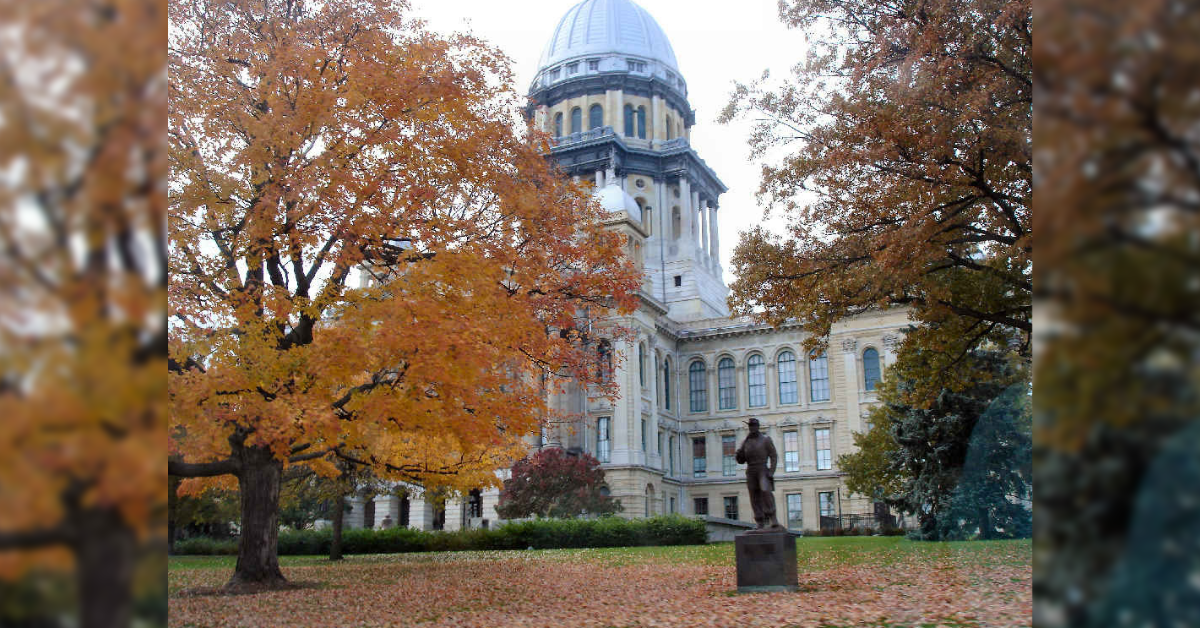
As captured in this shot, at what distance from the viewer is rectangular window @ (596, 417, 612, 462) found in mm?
53406

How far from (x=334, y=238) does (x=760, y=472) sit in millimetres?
7599

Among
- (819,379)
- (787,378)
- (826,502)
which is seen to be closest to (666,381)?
(787,378)

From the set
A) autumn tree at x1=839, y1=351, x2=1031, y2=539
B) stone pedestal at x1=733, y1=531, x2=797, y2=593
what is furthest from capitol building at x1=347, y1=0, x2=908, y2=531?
stone pedestal at x1=733, y1=531, x2=797, y2=593

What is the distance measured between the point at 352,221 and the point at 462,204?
368 cm

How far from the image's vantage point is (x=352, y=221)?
1345 cm

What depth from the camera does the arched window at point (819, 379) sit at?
58.8 meters

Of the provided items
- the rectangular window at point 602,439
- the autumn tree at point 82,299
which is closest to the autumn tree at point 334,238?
the autumn tree at point 82,299

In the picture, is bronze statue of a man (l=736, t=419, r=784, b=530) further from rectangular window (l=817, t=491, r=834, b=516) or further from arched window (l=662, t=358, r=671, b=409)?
arched window (l=662, t=358, r=671, b=409)

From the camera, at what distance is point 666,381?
203 ft

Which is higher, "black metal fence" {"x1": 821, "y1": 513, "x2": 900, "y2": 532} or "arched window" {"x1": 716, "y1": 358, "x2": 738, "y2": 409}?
"arched window" {"x1": 716, "y1": 358, "x2": 738, "y2": 409}

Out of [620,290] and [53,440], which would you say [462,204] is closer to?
[620,290]

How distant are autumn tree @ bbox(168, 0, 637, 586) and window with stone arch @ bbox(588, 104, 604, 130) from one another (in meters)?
57.7

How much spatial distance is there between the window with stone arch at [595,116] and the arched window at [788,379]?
25.2 m

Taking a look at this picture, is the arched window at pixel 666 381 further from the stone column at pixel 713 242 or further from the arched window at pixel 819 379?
the stone column at pixel 713 242
